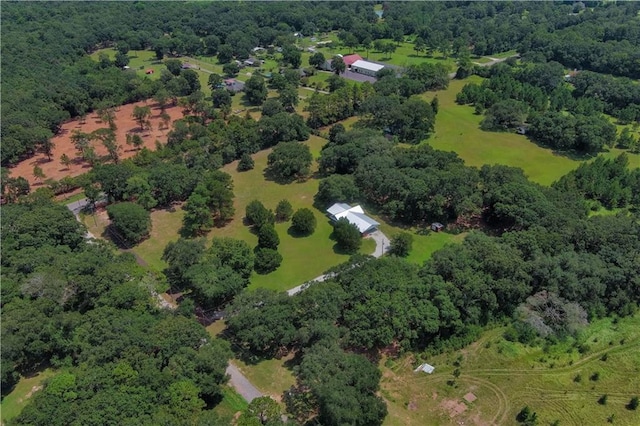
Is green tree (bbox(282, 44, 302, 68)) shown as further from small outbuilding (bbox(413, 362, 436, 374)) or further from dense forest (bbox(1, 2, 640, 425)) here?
small outbuilding (bbox(413, 362, 436, 374))

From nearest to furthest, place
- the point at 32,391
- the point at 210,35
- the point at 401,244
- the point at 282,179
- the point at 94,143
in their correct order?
the point at 32,391 < the point at 401,244 < the point at 282,179 < the point at 94,143 < the point at 210,35

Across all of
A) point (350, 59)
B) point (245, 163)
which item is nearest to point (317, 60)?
point (350, 59)

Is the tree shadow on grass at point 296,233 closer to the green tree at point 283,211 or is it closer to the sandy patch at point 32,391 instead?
the green tree at point 283,211

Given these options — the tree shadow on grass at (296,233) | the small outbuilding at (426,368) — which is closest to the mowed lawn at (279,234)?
the tree shadow on grass at (296,233)

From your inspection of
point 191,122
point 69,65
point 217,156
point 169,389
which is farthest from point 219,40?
point 169,389

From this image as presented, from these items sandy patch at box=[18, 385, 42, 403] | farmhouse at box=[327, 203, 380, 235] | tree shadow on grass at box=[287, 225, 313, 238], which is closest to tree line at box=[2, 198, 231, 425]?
sandy patch at box=[18, 385, 42, 403]

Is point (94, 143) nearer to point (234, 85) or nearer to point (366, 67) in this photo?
point (234, 85)

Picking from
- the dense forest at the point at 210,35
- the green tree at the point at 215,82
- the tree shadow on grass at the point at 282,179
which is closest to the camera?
the tree shadow on grass at the point at 282,179
